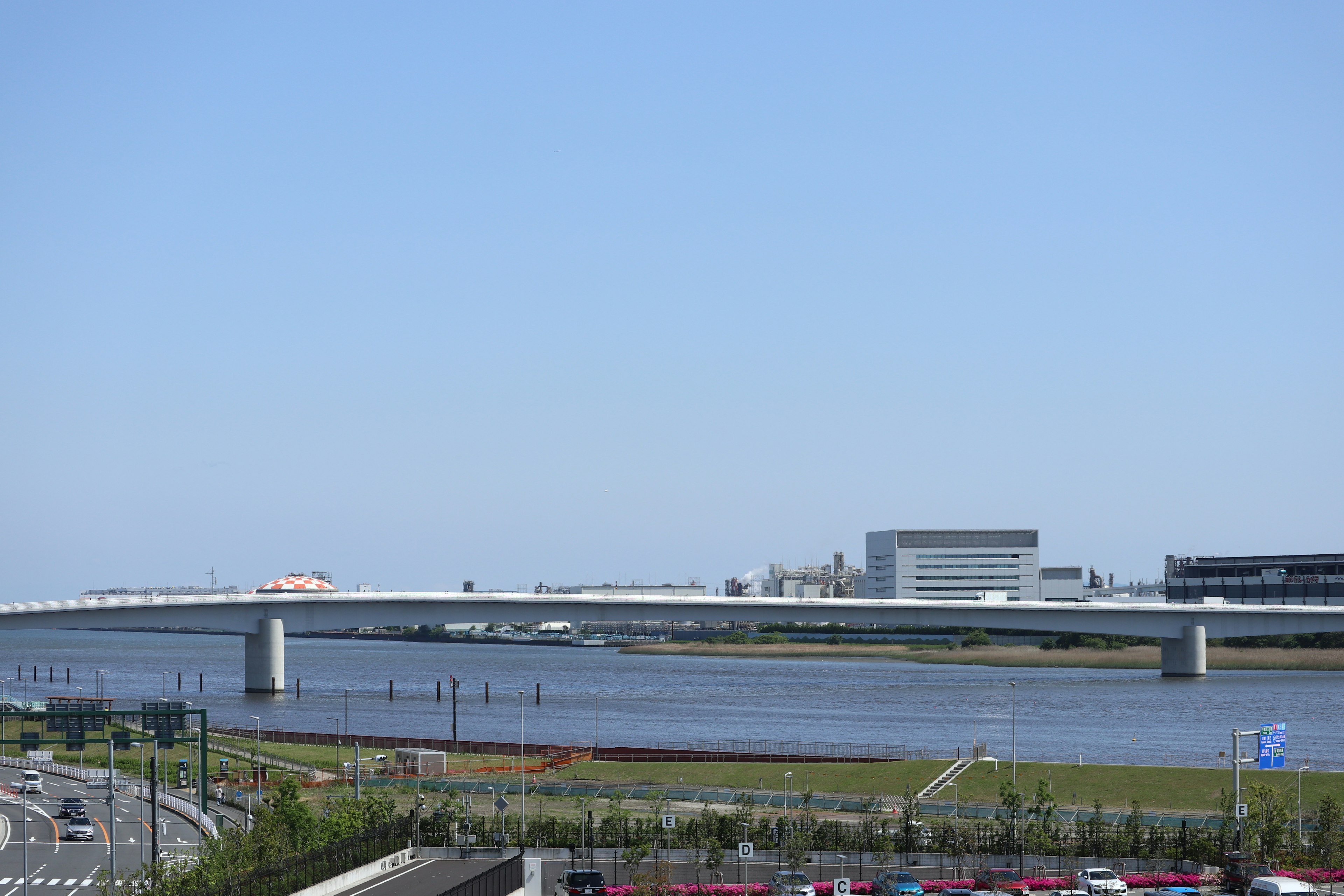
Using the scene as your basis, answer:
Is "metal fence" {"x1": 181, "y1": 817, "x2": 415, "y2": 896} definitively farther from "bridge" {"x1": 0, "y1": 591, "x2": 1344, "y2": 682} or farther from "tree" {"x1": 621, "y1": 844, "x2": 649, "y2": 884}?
"bridge" {"x1": 0, "y1": 591, "x2": 1344, "y2": 682}

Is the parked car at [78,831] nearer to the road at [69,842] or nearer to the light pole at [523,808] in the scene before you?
the road at [69,842]

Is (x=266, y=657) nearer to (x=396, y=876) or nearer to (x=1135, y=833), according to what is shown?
(x=396, y=876)

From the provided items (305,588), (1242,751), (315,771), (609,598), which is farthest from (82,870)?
(305,588)

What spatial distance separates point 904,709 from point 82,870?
266 feet

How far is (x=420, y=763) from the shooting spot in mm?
76625

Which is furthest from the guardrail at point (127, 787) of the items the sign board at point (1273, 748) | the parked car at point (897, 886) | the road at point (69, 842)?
the sign board at point (1273, 748)

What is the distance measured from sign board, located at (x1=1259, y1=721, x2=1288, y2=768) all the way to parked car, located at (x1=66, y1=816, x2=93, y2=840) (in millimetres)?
48159

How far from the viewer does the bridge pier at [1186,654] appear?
152 meters

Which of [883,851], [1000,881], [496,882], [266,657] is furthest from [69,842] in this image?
[266,657]

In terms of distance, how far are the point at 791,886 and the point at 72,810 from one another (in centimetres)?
3744

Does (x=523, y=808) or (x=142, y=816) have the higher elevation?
(x=523, y=808)

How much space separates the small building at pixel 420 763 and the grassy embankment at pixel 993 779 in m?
6.59

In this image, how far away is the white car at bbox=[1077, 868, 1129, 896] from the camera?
41625 mm

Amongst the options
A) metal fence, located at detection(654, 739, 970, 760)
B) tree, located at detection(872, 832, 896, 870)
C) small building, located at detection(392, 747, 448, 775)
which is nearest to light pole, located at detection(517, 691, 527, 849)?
small building, located at detection(392, 747, 448, 775)
